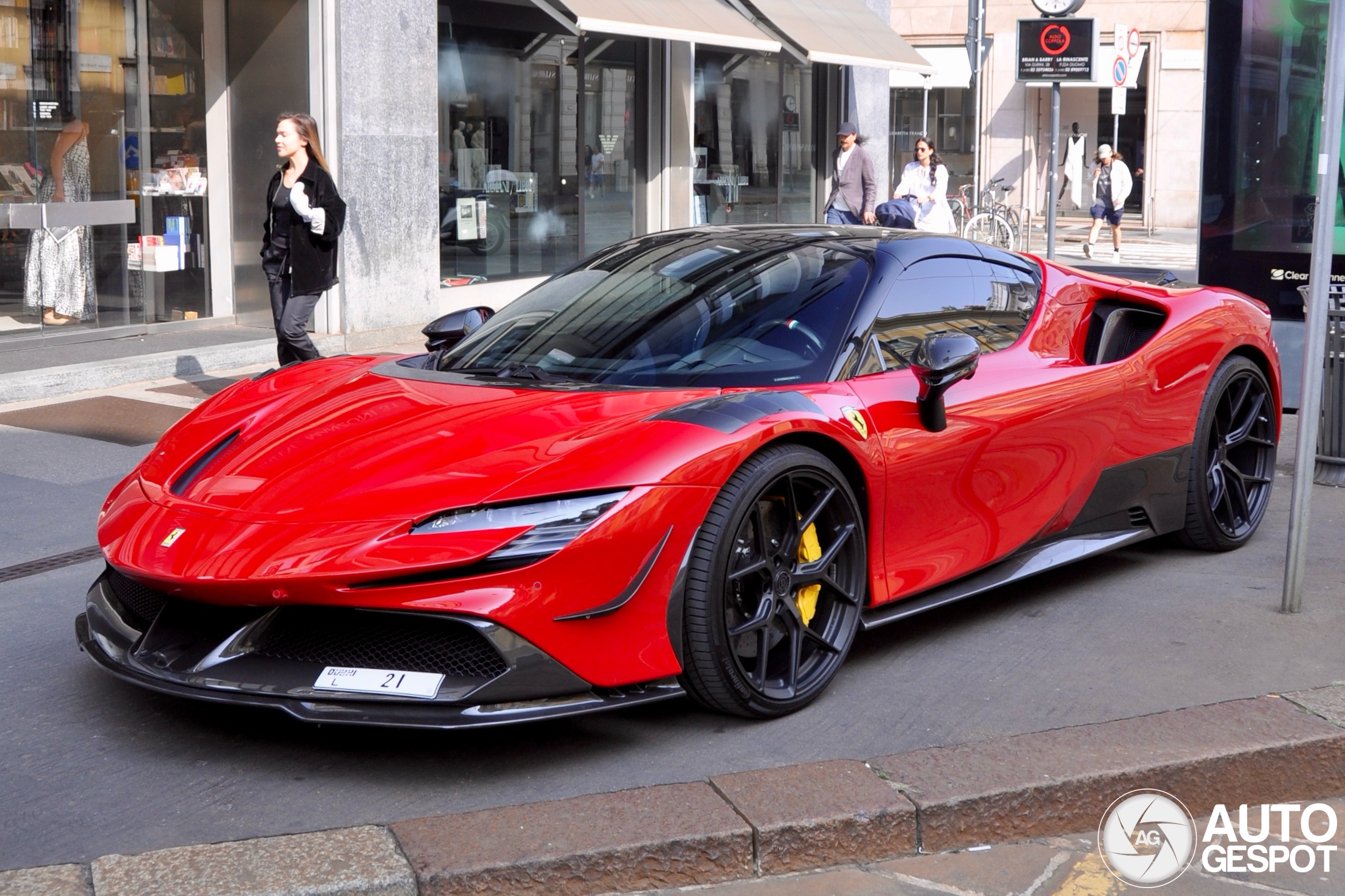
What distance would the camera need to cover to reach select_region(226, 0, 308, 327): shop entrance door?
11.5 meters

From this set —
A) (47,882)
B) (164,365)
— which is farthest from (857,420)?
(164,365)

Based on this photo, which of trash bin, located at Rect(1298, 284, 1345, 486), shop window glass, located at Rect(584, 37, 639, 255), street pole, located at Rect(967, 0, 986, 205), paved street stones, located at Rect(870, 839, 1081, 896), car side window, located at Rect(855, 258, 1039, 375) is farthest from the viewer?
street pole, located at Rect(967, 0, 986, 205)

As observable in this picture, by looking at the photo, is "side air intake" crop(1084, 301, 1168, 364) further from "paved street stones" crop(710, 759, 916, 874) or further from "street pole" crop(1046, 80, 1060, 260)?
"street pole" crop(1046, 80, 1060, 260)

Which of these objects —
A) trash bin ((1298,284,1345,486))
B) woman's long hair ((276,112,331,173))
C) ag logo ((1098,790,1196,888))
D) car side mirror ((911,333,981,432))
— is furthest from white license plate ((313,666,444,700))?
woman's long hair ((276,112,331,173))

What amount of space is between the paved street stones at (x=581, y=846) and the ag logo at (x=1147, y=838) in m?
0.87

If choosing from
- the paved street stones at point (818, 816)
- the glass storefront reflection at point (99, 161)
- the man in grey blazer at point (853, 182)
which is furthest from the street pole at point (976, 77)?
the paved street stones at point (818, 816)

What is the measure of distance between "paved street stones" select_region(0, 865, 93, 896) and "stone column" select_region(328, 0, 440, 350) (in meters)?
8.79

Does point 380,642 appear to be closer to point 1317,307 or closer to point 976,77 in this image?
point 1317,307

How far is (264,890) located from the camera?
9.67 ft

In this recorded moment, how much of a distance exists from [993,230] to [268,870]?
2053cm

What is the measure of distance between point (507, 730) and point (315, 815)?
0.62m

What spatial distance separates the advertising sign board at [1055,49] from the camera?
12.8 meters

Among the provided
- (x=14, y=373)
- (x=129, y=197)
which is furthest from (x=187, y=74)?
(x=14, y=373)

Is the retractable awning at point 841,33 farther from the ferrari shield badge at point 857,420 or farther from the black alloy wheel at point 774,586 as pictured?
the black alloy wheel at point 774,586
